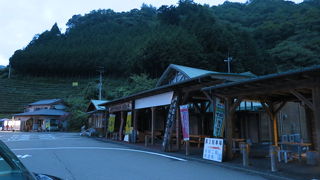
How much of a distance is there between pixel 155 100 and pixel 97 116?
16.5m

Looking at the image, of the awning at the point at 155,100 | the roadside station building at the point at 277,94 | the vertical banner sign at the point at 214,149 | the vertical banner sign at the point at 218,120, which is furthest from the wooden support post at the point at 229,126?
the awning at the point at 155,100

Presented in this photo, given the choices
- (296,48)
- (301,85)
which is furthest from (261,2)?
(301,85)

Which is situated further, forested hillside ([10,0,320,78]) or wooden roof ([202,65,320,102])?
forested hillside ([10,0,320,78])

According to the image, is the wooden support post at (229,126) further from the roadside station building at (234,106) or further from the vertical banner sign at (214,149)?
the vertical banner sign at (214,149)

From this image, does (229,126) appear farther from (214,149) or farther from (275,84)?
(275,84)

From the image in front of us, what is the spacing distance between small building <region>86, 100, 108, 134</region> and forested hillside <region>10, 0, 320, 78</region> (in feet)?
38.6

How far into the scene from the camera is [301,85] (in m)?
6.58

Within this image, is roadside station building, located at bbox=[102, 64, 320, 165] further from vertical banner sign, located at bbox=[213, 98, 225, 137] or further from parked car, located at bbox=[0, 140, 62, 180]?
parked car, located at bbox=[0, 140, 62, 180]

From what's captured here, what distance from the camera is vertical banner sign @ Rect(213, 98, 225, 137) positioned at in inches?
354

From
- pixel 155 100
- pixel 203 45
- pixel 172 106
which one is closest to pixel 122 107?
pixel 155 100

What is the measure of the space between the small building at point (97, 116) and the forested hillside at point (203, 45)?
11.8 meters

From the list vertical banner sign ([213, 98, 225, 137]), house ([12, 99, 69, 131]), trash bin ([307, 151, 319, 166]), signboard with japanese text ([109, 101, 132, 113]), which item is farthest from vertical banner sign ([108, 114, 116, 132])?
house ([12, 99, 69, 131])

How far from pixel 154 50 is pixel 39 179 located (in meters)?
35.8

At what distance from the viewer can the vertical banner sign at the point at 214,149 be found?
874cm
